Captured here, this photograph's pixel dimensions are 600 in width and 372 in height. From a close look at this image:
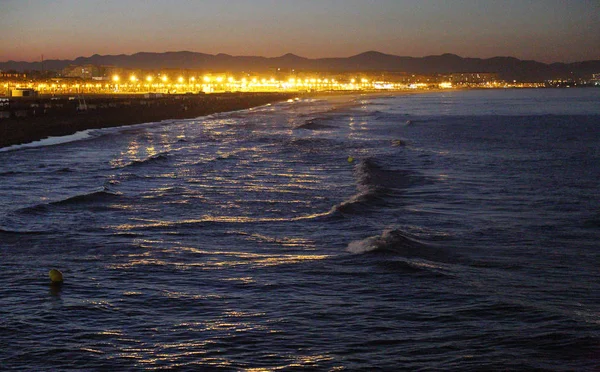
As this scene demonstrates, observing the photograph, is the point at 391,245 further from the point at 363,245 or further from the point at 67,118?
the point at 67,118

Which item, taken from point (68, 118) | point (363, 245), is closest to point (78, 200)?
point (363, 245)

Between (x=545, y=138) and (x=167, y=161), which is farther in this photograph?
(x=545, y=138)

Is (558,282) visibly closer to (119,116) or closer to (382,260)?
(382,260)

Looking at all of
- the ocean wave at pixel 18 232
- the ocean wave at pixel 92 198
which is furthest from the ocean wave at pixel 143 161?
the ocean wave at pixel 18 232

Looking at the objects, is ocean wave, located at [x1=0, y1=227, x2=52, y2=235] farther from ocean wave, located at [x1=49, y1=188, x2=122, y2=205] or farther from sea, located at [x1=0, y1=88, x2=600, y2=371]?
ocean wave, located at [x1=49, y1=188, x2=122, y2=205]

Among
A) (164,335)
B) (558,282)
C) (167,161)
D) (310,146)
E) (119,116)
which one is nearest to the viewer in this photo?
(164,335)

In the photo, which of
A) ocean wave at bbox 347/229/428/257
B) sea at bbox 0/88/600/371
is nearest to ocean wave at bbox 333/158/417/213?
sea at bbox 0/88/600/371

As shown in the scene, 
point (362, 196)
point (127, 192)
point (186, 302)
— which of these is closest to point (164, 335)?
point (186, 302)

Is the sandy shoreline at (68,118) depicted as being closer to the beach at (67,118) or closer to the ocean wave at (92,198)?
the beach at (67,118)
